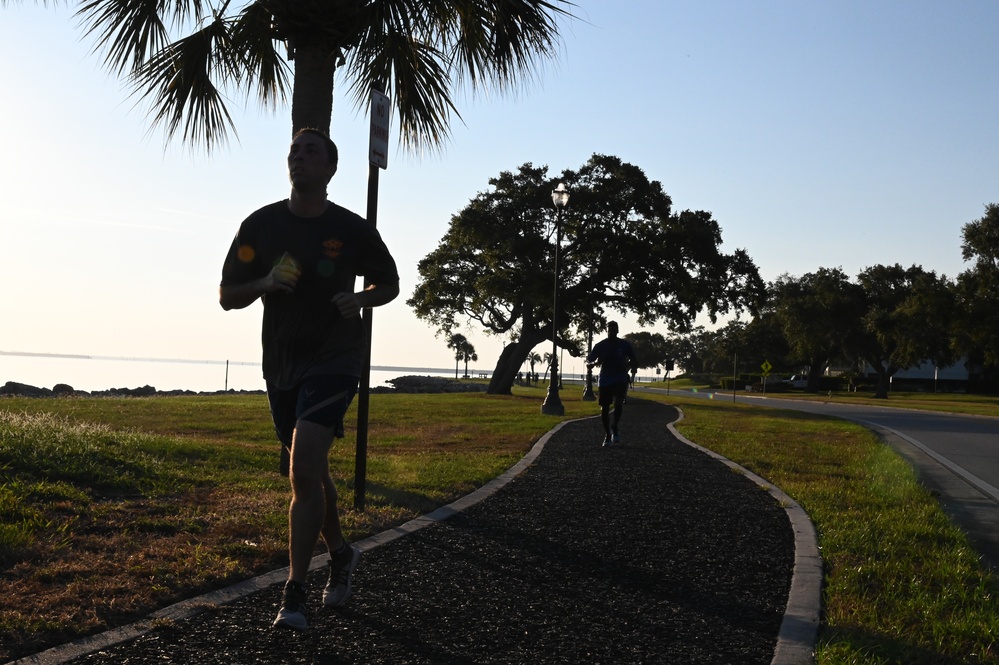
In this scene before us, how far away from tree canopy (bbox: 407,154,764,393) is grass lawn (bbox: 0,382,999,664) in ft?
73.8

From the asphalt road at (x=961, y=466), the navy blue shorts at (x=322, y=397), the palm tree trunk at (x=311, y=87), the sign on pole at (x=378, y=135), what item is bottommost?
the asphalt road at (x=961, y=466)

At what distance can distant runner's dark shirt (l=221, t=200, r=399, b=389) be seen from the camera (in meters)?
3.91

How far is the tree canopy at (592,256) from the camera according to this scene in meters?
34.3

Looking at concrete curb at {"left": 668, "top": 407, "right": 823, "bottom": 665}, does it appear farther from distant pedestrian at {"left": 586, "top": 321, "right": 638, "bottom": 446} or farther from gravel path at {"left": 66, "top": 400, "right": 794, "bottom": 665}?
distant pedestrian at {"left": 586, "top": 321, "right": 638, "bottom": 446}

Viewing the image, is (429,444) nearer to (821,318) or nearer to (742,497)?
(742,497)

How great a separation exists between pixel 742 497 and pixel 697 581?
3205 mm

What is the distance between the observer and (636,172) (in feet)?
118

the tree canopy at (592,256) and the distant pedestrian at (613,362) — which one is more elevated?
the tree canopy at (592,256)

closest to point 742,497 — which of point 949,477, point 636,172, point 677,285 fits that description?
point 949,477

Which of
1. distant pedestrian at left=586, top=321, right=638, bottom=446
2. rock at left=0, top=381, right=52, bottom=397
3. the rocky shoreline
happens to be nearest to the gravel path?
distant pedestrian at left=586, top=321, right=638, bottom=446

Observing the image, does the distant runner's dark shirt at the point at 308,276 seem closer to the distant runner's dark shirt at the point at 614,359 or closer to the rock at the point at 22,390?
the distant runner's dark shirt at the point at 614,359

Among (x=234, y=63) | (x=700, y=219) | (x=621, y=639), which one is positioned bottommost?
(x=621, y=639)

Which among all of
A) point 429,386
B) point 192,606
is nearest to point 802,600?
point 192,606

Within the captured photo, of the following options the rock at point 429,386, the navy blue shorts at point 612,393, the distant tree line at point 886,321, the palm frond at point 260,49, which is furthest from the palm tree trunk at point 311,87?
the rock at point 429,386
